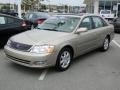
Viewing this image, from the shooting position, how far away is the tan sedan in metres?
4.99

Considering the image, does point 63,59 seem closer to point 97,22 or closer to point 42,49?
point 42,49

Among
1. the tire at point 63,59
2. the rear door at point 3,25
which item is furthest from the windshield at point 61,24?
the rear door at point 3,25

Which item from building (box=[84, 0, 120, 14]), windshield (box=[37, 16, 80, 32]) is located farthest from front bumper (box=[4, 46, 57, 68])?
building (box=[84, 0, 120, 14])

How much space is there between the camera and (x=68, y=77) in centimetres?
509

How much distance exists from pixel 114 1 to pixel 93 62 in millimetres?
26761

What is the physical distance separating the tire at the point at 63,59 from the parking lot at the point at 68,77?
0.45 feet

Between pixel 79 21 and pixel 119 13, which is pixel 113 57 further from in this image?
pixel 119 13

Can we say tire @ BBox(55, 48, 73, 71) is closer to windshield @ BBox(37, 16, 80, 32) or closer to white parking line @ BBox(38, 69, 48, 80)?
white parking line @ BBox(38, 69, 48, 80)

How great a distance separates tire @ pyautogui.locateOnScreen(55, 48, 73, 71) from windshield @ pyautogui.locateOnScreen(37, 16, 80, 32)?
75 centimetres

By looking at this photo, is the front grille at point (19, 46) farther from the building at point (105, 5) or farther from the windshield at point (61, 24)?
the building at point (105, 5)

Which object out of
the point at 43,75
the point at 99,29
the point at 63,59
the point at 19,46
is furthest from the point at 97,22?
the point at 19,46

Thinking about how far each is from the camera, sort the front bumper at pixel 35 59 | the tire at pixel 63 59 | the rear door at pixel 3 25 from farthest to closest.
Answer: the rear door at pixel 3 25
the tire at pixel 63 59
the front bumper at pixel 35 59

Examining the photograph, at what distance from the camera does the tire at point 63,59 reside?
5325mm

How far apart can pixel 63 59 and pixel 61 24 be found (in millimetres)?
1314
